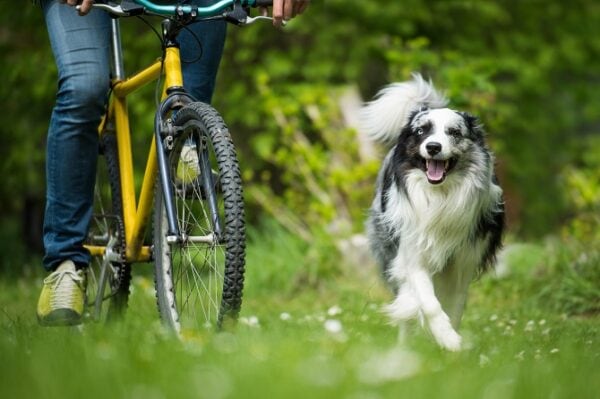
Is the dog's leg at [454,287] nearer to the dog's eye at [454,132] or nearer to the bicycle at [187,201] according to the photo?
the dog's eye at [454,132]

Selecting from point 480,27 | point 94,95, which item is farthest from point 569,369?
point 480,27

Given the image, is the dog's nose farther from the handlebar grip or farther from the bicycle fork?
the bicycle fork

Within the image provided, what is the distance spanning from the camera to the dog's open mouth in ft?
12.6

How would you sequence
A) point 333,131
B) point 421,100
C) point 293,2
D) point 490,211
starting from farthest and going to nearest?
point 333,131
point 421,100
point 490,211
point 293,2

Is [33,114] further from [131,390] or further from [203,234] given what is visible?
[131,390]

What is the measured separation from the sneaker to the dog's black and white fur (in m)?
1.18

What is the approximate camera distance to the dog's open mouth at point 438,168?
3.83 meters

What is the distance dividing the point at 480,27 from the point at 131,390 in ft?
21.7

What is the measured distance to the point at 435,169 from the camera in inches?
152

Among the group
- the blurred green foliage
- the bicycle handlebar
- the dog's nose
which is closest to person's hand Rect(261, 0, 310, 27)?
the bicycle handlebar

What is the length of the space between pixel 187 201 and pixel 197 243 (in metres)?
0.17

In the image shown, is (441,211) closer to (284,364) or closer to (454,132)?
(454,132)

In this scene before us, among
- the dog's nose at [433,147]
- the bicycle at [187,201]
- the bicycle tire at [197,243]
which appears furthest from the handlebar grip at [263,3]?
the dog's nose at [433,147]

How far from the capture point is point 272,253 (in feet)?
23.1
